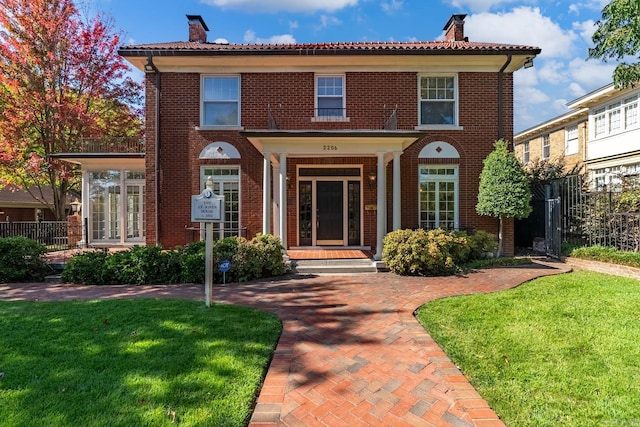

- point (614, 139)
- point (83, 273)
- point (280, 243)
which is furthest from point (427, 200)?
point (614, 139)

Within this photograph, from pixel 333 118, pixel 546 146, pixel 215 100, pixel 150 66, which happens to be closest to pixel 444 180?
pixel 333 118

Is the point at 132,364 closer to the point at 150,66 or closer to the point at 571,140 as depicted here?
the point at 150,66

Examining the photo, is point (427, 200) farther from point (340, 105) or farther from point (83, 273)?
point (83, 273)

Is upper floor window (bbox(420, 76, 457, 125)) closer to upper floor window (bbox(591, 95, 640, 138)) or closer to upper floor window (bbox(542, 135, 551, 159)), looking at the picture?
upper floor window (bbox(591, 95, 640, 138))

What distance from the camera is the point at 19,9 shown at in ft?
47.7

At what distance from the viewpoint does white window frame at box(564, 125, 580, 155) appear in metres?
19.8

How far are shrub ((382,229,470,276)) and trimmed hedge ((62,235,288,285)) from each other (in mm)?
3118

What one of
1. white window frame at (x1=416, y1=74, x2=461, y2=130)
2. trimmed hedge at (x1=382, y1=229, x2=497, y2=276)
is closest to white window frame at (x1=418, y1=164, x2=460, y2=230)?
white window frame at (x1=416, y1=74, x2=461, y2=130)

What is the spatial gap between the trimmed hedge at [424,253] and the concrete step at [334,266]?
1.67ft

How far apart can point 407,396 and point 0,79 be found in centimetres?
2019

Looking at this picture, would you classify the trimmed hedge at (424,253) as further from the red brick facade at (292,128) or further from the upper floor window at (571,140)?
the upper floor window at (571,140)

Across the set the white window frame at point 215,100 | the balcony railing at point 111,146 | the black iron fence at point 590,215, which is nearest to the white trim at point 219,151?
the white window frame at point 215,100

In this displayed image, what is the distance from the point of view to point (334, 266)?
9.09m

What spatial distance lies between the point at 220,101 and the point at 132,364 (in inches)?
375
